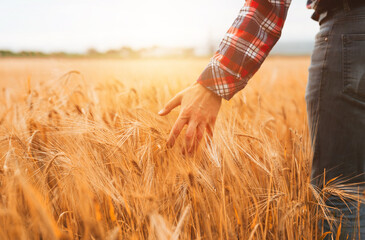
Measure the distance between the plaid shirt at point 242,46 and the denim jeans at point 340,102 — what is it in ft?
0.55

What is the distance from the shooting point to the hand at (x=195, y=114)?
2.58 ft

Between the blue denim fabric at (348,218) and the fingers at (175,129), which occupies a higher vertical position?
the fingers at (175,129)

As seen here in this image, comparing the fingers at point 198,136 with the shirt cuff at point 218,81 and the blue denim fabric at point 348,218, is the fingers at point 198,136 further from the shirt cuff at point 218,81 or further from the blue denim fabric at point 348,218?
the blue denim fabric at point 348,218

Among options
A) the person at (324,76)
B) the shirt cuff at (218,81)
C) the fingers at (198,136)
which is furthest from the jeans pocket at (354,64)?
the fingers at (198,136)

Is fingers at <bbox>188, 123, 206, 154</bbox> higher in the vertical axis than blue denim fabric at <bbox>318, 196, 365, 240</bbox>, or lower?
higher

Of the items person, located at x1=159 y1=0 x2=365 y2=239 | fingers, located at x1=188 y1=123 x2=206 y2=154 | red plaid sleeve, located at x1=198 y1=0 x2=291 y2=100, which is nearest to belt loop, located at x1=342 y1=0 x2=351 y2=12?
person, located at x1=159 y1=0 x2=365 y2=239

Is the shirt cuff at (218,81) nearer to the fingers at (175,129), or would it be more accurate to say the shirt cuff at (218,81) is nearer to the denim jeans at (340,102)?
the fingers at (175,129)

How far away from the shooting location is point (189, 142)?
2.56 ft

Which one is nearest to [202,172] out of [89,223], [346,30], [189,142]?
[189,142]

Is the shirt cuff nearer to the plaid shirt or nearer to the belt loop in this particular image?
the plaid shirt

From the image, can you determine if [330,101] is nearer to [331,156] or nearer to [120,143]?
[331,156]

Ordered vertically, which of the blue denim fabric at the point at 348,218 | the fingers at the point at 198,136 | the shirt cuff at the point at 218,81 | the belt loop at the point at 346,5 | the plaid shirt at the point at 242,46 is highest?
the belt loop at the point at 346,5

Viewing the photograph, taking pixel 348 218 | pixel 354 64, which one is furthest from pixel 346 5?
pixel 348 218

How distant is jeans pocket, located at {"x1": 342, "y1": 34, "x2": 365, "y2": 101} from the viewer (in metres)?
0.78
